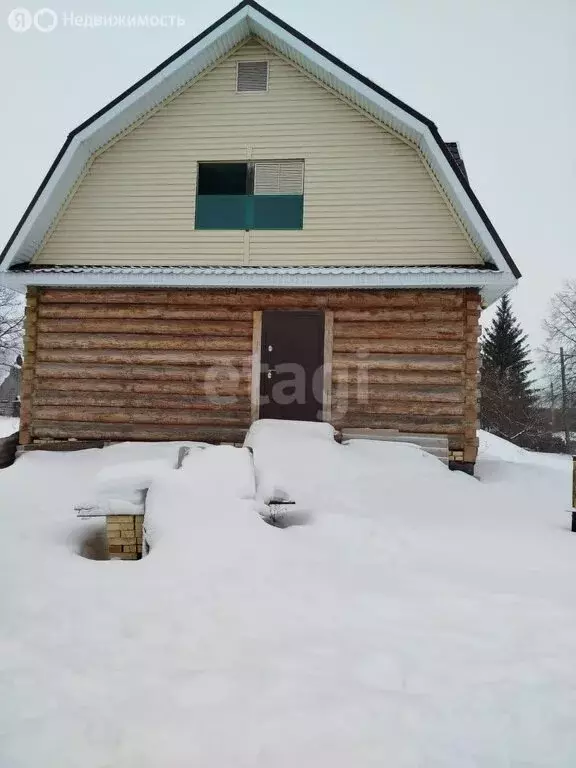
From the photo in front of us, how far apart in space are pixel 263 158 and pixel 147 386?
4898 millimetres

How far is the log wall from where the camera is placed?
9.05m

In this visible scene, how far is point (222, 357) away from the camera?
9.47m

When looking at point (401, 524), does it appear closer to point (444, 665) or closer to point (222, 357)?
point (444, 665)

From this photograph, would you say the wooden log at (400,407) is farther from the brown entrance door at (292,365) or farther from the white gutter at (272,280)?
the white gutter at (272,280)

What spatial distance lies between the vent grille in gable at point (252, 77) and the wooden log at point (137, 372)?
5379 millimetres

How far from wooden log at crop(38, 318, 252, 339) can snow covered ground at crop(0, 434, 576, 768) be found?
4030mm

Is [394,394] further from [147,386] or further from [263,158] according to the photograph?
[263,158]

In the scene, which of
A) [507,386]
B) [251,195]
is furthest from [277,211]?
[507,386]

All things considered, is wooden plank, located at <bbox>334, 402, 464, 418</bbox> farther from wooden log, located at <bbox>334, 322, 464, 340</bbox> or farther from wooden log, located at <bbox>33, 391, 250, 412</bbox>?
wooden log, located at <bbox>33, 391, 250, 412</bbox>

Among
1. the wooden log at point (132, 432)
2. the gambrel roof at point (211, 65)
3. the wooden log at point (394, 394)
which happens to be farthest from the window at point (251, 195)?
the wooden log at point (132, 432)

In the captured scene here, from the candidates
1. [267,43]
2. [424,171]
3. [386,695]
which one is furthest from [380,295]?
[386,695]

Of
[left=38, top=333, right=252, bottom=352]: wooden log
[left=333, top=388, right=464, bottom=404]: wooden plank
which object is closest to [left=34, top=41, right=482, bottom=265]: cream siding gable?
[left=38, top=333, right=252, bottom=352]: wooden log

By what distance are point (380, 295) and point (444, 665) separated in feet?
23.3

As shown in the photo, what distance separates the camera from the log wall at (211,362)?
29.7 ft
